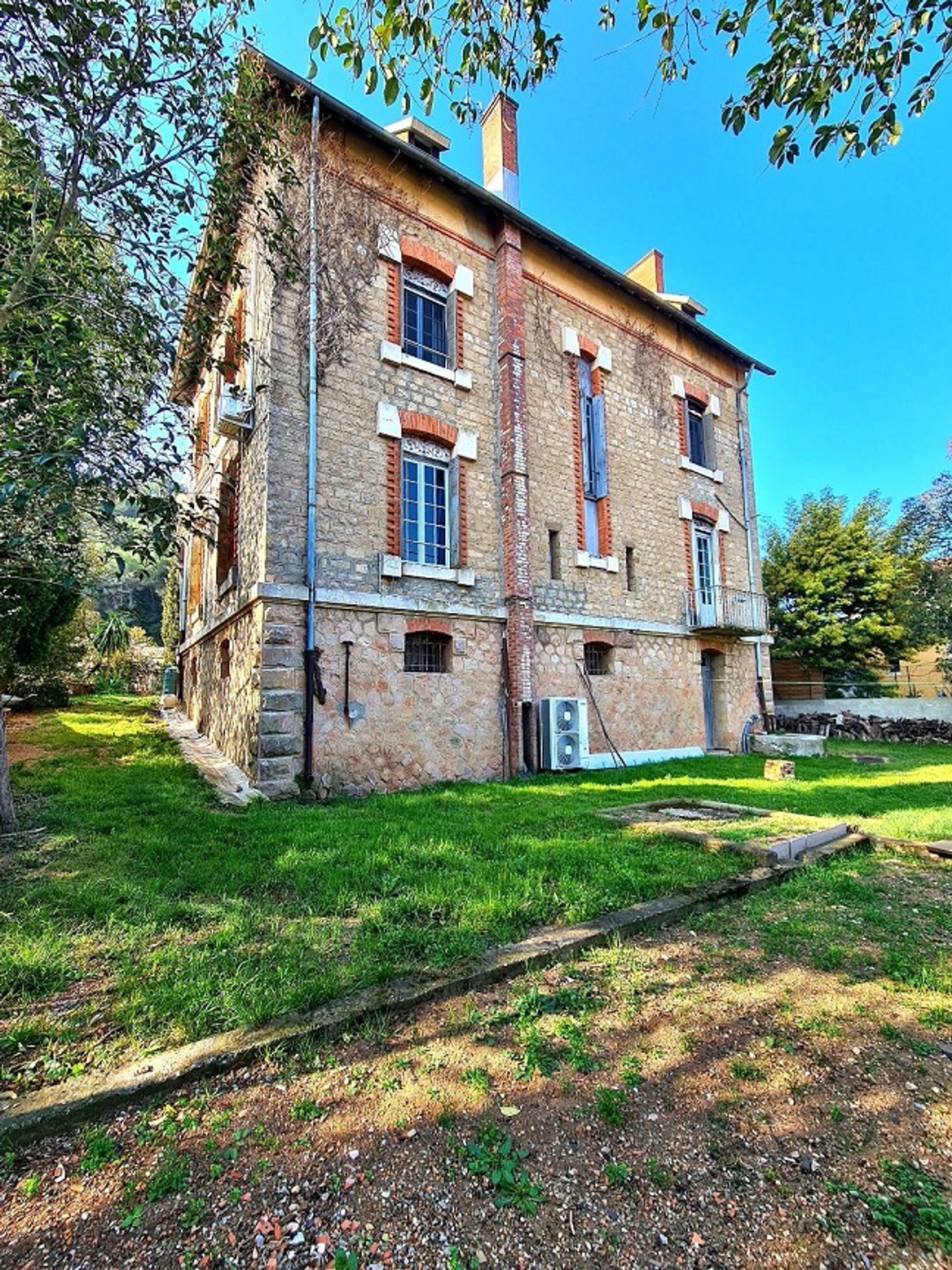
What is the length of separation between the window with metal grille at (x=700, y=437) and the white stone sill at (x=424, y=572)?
8.09 meters

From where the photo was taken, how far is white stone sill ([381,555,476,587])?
8.05 m

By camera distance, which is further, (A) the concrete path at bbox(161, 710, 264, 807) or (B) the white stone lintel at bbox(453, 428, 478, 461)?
(B) the white stone lintel at bbox(453, 428, 478, 461)

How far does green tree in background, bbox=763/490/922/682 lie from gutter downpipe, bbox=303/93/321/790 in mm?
17054

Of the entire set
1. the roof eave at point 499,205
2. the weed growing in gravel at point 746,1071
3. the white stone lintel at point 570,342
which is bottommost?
the weed growing in gravel at point 746,1071

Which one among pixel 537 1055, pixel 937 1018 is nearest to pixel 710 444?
pixel 937 1018

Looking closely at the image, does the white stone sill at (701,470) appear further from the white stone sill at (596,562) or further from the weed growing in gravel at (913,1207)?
the weed growing in gravel at (913,1207)

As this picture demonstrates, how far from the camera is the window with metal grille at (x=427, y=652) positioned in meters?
8.53

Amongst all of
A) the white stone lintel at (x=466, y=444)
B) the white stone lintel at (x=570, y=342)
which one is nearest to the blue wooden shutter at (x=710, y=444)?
the white stone lintel at (x=570, y=342)

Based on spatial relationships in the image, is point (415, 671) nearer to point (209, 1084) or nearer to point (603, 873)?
point (603, 873)

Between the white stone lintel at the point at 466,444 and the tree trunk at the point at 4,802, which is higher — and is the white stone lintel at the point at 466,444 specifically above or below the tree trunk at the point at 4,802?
above

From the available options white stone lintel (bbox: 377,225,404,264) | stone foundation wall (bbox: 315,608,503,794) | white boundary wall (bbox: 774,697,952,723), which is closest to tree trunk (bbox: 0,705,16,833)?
stone foundation wall (bbox: 315,608,503,794)

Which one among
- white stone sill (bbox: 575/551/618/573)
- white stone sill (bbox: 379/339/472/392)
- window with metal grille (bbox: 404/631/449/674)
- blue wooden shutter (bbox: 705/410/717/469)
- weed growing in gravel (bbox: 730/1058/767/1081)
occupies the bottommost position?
weed growing in gravel (bbox: 730/1058/767/1081)

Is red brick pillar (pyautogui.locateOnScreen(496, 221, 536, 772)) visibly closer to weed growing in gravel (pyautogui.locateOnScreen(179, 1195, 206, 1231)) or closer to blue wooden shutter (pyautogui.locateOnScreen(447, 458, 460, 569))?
blue wooden shutter (pyautogui.locateOnScreen(447, 458, 460, 569))

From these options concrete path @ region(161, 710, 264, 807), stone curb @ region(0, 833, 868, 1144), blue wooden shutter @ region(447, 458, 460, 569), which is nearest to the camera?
stone curb @ region(0, 833, 868, 1144)
